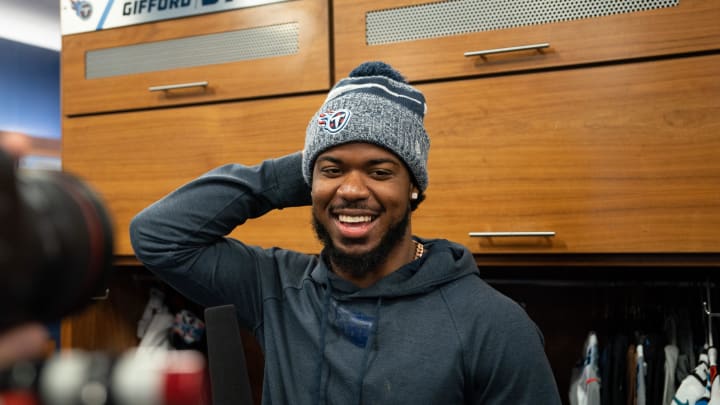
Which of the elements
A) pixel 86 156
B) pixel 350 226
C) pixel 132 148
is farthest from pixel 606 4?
pixel 86 156

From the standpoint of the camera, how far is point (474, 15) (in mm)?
1528

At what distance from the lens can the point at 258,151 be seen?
1720mm

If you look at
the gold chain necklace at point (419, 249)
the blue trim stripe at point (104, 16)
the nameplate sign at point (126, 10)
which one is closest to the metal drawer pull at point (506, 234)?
the gold chain necklace at point (419, 249)

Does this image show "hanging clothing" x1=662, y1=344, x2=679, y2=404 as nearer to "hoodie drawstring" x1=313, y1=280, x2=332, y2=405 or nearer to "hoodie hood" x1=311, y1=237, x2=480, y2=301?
"hoodie hood" x1=311, y1=237, x2=480, y2=301

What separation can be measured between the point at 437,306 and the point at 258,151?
798 mm

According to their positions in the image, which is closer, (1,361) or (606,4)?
(1,361)

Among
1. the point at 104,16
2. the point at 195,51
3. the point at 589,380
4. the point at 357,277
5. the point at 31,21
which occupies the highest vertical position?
the point at 31,21

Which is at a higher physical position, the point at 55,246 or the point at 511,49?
the point at 511,49

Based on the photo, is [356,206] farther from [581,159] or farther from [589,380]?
[589,380]

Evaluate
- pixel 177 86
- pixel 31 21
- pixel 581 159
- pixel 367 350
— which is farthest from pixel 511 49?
pixel 31 21

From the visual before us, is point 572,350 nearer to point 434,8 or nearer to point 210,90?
point 434,8

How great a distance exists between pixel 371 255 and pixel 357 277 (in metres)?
0.06

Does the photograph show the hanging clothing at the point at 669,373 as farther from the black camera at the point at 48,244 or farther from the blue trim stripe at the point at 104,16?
the blue trim stripe at the point at 104,16

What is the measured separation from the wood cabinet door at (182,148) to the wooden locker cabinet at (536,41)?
21 cm
